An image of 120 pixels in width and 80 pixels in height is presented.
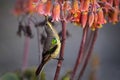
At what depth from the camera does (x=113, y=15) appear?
1.84 metres

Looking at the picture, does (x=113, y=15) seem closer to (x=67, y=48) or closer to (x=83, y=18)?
(x=83, y=18)

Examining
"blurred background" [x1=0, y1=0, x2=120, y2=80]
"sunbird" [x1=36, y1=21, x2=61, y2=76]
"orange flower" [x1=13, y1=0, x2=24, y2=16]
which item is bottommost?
"blurred background" [x1=0, y1=0, x2=120, y2=80]

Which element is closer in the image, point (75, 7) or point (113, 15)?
point (75, 7)

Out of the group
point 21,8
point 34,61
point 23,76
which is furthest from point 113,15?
point 34,61

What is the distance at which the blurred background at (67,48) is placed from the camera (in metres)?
3.76

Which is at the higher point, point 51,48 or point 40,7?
point 40,7

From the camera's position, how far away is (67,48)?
13.4 ft

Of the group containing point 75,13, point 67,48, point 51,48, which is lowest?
point 67,48

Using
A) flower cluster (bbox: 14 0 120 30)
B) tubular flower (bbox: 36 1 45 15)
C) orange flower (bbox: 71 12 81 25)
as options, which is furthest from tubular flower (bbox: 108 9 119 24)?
tubular flower (bbox: 36 1 45 15)

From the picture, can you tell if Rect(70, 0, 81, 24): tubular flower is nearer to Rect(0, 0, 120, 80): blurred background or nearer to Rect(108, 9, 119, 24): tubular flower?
Rect(108, 9, 119, 24): tubular flower

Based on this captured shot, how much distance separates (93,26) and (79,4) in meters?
0.09

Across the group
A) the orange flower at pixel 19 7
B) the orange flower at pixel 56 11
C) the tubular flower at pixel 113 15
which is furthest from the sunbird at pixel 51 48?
the orange flower at pixel 19 7

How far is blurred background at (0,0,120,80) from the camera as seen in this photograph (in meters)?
3.76

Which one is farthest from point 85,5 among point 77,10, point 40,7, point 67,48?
point 67,48
